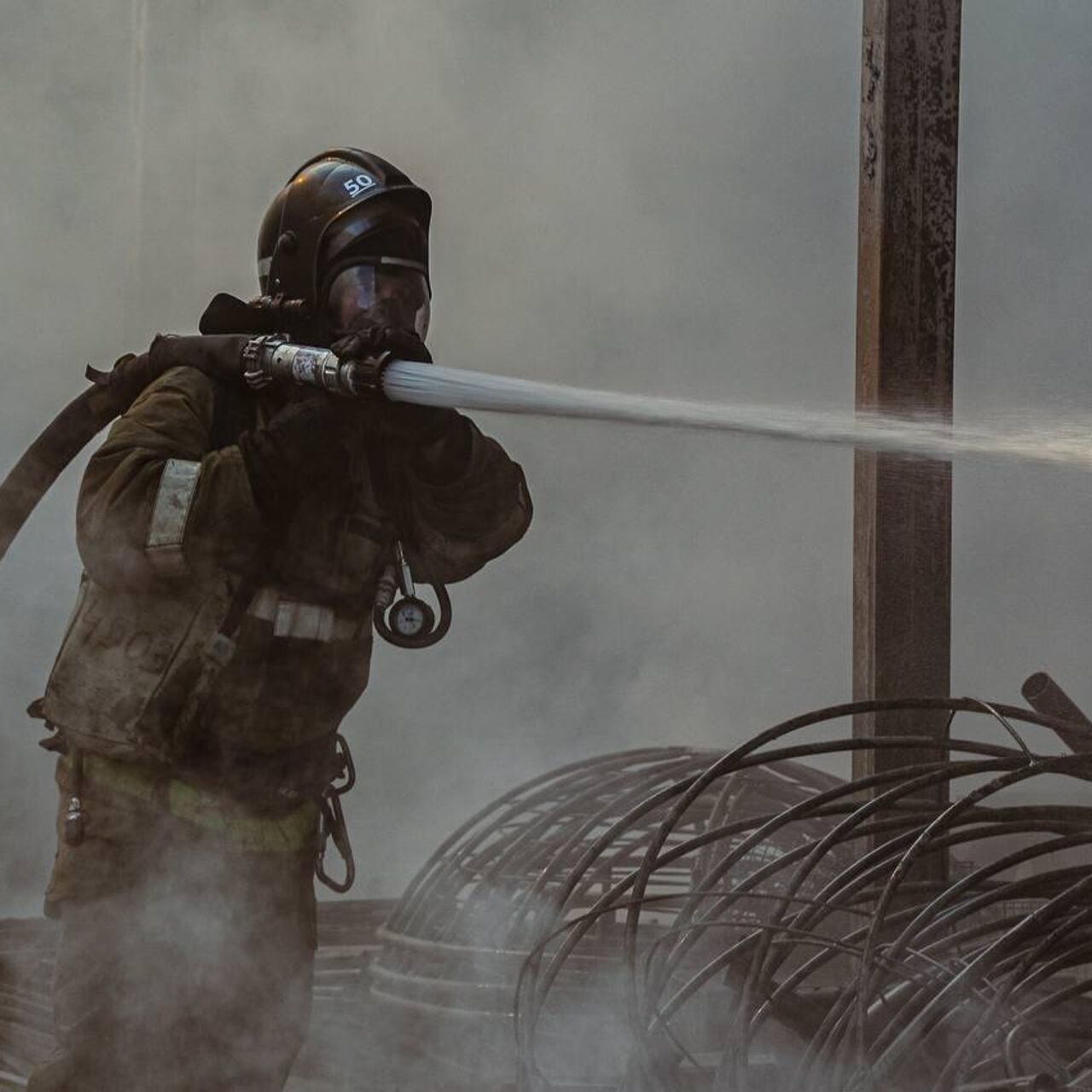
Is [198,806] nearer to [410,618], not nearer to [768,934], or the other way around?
[410,618]

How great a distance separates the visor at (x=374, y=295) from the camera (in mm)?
3020

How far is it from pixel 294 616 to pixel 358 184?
78cm

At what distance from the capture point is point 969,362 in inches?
181

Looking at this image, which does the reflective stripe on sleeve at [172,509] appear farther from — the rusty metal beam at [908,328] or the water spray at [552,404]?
the rusty metal beam at [908,328]

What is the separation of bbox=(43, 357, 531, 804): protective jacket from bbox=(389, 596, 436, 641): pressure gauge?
0.36 feet

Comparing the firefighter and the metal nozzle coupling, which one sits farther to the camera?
the firefighter

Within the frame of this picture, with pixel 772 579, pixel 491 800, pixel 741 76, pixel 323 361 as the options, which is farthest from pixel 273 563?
pixel 741 76

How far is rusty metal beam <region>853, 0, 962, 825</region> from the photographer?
3301mm

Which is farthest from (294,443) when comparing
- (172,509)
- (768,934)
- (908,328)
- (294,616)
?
(908,328)

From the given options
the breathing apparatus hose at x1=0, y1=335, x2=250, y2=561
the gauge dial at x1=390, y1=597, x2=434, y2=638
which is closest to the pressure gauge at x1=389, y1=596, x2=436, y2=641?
the gauge dial at x1=390, y1=597, x2=434, y2=638

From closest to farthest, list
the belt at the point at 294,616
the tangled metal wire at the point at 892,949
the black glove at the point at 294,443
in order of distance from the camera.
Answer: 1. the tangled metal wire at the point at 892,949
2. the black glove at the point at 294,443
3. the belt at the point at 294,616

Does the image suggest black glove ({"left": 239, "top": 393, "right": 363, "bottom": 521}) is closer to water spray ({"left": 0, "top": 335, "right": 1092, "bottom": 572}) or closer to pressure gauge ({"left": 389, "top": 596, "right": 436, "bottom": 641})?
water spray ({"left": 0, "top": 335, "right": 1092, "bottom": 572})

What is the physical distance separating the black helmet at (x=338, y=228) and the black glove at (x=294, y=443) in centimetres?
25

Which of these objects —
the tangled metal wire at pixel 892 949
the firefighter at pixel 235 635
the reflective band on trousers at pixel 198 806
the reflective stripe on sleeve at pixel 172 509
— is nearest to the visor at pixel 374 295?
the firefighter at pixel 235 635
